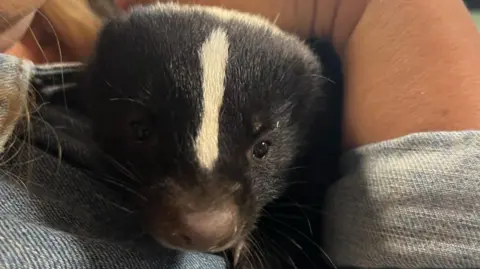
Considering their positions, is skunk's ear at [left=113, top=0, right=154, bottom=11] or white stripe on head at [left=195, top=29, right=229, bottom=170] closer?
white stripe on head at [left=195, top=29, right=229, bottom=170]

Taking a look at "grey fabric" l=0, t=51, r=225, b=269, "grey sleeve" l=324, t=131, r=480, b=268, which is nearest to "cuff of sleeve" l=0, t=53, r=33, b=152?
"grey fabric" l=0, t=51, r=225, b=269

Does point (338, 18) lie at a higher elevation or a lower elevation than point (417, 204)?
higher

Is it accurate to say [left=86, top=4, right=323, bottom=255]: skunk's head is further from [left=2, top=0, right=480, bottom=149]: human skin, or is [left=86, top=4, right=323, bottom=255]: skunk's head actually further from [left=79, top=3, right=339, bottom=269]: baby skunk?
[left=2, top=0, right=480, bottom=149]: human skin

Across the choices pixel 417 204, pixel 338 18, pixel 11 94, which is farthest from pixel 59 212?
pixel 338 18

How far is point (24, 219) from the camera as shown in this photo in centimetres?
76

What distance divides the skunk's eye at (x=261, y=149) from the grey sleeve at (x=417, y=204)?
0.16 m

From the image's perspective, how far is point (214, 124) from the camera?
0.89 metres

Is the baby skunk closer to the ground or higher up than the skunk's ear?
closer to the ground

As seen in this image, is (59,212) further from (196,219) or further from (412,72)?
(412,72)

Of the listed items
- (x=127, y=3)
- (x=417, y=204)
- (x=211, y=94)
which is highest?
(x=127, y=3)

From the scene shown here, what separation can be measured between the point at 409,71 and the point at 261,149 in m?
0.24

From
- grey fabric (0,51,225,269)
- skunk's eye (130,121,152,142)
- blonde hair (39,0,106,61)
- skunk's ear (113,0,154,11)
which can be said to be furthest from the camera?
skunk's ear (113,0,154,11)

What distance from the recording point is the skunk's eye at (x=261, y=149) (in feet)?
3.21

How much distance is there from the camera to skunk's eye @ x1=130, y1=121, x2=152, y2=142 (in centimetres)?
95
